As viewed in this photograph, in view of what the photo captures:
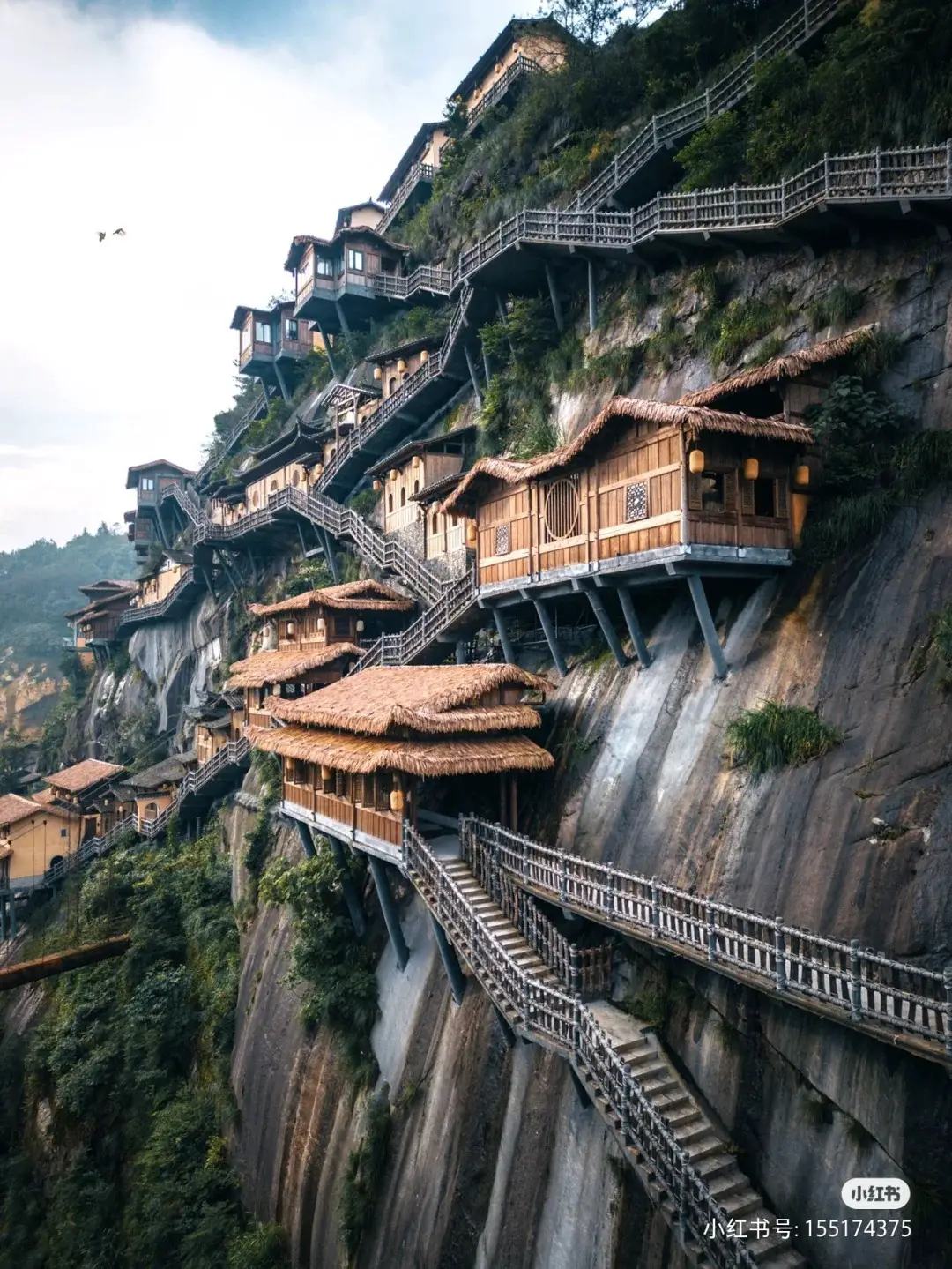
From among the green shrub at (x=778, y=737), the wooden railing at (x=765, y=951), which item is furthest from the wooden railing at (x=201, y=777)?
the green shrub at (x=778, y=737)

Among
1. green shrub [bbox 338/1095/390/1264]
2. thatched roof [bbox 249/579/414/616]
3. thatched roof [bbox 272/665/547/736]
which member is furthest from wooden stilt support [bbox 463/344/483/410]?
green shrub [bbox 338/1095/390/1264]

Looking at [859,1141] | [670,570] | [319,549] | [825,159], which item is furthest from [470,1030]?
[319,549]

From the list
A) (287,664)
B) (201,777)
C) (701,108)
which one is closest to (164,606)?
(201,777)

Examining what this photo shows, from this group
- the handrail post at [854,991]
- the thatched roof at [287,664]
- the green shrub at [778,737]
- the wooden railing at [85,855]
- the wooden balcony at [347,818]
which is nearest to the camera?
the handrail post at [854,991]

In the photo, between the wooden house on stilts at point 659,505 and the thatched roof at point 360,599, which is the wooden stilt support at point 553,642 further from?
the thatched roof at point 360,599

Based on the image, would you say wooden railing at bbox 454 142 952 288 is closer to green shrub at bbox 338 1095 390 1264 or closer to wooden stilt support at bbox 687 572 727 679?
wooden stilt support at bbox 687 572 727 679

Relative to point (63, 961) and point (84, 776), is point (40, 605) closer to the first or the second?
point (84, 776)
